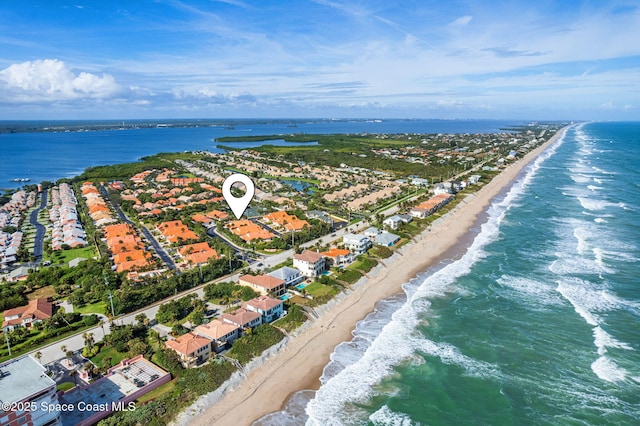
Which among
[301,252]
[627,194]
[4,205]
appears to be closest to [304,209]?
[301,252]

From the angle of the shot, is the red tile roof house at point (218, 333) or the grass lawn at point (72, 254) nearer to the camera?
the red tile roof house at point (218, 333)

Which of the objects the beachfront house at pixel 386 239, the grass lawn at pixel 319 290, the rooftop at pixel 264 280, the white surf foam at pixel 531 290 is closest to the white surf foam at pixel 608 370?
the white surf foam at pixel 531 290

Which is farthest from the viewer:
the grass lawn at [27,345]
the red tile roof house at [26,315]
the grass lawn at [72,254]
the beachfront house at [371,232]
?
the beachfront house at [371,232]

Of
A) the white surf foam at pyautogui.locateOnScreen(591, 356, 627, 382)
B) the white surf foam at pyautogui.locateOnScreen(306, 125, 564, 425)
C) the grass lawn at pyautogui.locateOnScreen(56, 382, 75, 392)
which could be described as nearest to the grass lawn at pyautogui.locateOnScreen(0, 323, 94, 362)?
the grass lawn at pyautogui.locateOnScreen(56, 382, 75, 392)

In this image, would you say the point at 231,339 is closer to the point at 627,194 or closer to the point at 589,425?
the point at 589,425

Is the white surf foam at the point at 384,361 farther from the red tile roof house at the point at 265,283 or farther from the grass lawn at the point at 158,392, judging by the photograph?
the red tile roof house at the point at 265,283

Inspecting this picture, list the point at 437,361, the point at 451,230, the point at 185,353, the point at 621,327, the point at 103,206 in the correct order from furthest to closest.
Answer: the point at 103,206 < the point at 451,230 < the point at 621,327 < the point at 437,361 < the point at 185,353

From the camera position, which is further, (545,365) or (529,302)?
(529,302)
